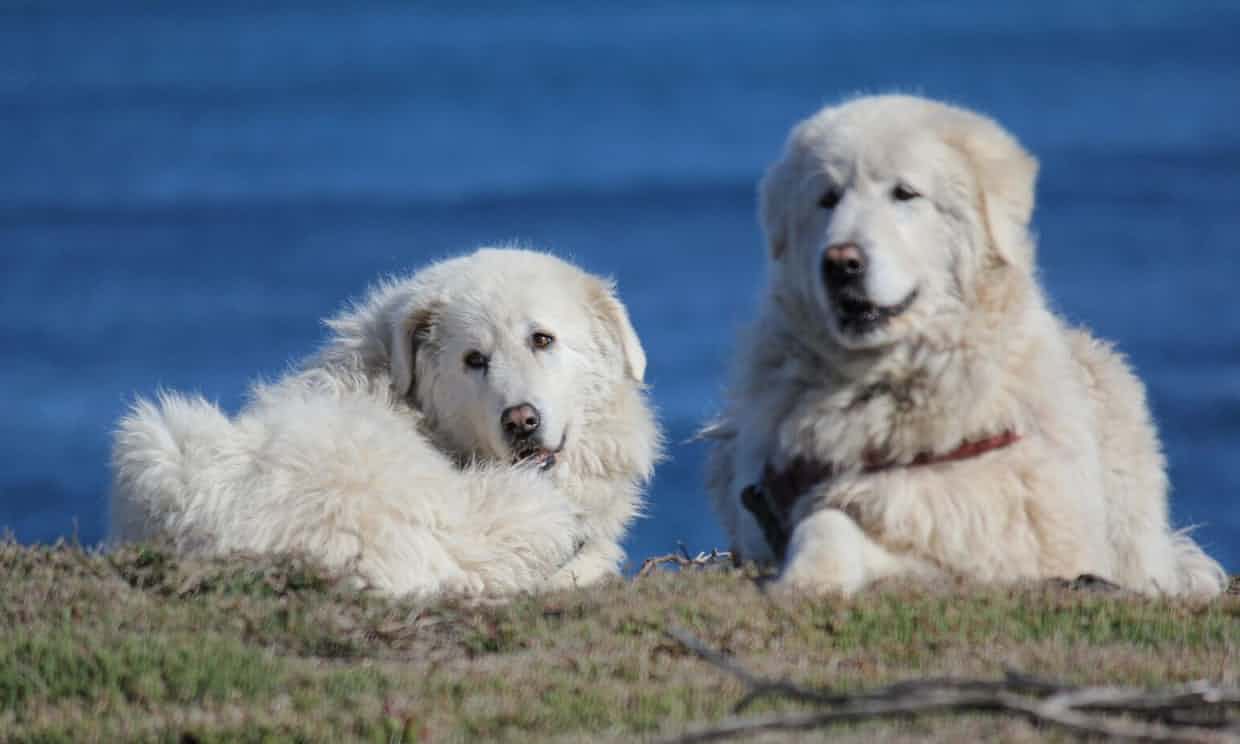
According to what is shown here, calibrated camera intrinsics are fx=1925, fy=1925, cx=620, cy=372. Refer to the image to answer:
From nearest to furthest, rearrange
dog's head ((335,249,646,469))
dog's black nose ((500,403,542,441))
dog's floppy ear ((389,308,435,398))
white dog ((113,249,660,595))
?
white dog ((113,249,660,595)) < dog's black nose ((500,403,542,441)) < dog's head ((335,249,646,469)) < dog's floppy ear ((389,308,435,398))

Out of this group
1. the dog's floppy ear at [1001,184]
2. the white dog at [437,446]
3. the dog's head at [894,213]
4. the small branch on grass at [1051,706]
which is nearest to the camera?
the small branch on grass at [1051,706]

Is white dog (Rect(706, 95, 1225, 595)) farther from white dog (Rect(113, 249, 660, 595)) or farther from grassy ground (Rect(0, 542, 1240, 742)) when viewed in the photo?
white dog (Rect(113, 249, 660, 595))

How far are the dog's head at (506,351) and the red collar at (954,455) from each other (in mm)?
1987

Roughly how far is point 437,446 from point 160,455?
4.64ft

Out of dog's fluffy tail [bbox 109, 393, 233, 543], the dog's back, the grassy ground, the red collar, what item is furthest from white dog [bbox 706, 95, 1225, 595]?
dog's fluffy tail [bbox 109, 393, 233, 543]

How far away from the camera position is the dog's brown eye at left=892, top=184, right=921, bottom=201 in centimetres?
712

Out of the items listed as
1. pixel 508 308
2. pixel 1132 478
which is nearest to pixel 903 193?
pixel 1132 478

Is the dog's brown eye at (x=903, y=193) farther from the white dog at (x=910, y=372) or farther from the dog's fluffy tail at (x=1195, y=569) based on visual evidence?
→ the dog's fluffy tail at (x=1195, y=569)

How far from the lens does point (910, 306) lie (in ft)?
23.5

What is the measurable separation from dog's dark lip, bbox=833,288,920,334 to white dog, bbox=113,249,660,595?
1.95 metres

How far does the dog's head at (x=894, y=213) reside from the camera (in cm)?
699

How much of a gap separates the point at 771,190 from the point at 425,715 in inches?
114

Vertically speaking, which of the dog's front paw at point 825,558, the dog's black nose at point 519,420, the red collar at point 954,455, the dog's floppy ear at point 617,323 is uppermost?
the dog's floppy ear at point 617,323

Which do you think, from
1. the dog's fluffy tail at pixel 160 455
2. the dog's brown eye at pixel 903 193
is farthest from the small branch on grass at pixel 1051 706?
the dog's fluffy tail at pixel 160 455
